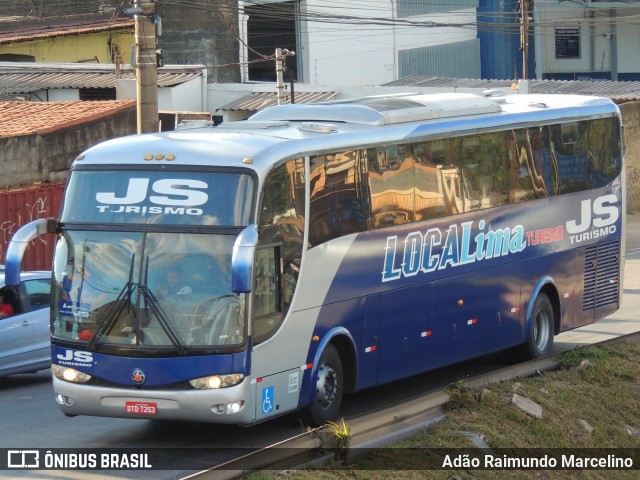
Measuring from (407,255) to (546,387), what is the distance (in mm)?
2352

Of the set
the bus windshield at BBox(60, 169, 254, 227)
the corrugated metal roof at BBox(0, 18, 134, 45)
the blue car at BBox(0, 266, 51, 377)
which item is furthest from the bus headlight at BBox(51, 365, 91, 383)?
the corrugated metal roof at BBox(0, 18, 134, 45)

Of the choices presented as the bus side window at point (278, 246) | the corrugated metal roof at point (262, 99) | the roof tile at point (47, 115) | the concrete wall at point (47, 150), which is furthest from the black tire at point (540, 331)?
the corrugated metal roof at point (262, 99)

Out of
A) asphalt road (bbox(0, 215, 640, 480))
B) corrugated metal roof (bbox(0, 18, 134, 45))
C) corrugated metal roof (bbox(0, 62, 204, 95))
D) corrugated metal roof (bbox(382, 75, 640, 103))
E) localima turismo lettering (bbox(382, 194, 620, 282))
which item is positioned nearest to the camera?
asphalt road (bbox(0, 215, 640, 480))

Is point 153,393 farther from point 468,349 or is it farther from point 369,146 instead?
point 468,349

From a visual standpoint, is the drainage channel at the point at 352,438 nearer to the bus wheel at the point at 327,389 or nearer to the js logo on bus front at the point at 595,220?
the bus wheel at the point at 327,389

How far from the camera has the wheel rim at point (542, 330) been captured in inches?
604

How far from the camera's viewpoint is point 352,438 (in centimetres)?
1012

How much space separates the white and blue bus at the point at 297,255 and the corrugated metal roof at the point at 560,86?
25365 millimetres

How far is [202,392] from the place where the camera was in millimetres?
10078

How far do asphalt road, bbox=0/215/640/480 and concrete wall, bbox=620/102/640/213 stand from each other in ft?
78.7

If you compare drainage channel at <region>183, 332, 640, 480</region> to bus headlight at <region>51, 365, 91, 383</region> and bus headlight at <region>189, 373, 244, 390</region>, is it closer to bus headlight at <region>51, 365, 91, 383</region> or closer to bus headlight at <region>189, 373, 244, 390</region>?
bus headlight at <region>189, 373, 244, 390</region>

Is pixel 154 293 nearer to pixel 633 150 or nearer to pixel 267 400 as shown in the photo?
pixel 267 400

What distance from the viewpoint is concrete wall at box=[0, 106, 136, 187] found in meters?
24.8

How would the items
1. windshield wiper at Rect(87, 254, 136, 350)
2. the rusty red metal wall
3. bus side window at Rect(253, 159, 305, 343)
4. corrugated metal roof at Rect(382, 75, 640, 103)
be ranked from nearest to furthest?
windshield wiper at Rect(87, 254, 136, 350), bus side window at Rect(253, 159, 305, 343), the rusty red metal wall, corrugated metal roof at Rect(382, 75, 640, 103)
